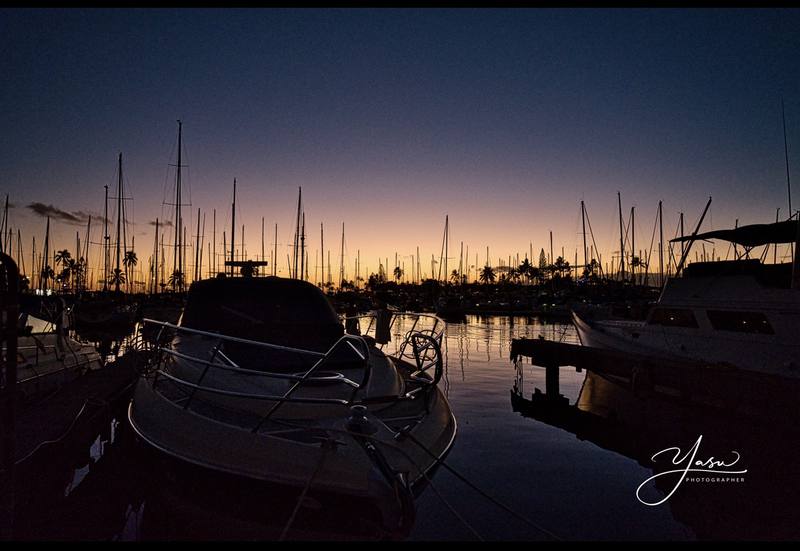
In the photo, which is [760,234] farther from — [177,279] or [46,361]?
[177,279]

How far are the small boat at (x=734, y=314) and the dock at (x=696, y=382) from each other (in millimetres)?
1545

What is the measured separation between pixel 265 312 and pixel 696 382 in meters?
9.51

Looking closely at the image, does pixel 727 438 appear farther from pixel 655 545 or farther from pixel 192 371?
pixel 192 371

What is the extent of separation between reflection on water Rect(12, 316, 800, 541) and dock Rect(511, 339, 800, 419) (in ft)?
2.06

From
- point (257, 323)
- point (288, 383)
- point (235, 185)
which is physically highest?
point (235, 185)

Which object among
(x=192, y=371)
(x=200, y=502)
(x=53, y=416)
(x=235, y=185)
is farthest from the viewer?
(x=235, y=185)

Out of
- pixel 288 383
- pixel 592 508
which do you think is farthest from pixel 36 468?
pixel 592 508

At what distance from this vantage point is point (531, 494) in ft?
21.5

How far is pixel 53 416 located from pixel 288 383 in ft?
18.2

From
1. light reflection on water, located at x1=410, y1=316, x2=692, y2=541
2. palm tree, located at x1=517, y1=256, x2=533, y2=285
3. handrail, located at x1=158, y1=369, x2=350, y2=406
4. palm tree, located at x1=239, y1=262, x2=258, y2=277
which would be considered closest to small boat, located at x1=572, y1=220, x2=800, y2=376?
light reflection on water, located at x1=410, y1=316, x2=692, y2=541

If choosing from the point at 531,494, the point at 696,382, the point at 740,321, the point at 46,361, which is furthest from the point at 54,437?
the point at 740,321

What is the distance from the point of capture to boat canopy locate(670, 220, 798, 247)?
13.7 m

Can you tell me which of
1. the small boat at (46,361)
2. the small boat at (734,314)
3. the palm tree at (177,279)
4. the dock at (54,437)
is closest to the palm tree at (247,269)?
the dock at (54,437)

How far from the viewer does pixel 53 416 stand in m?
8.18
